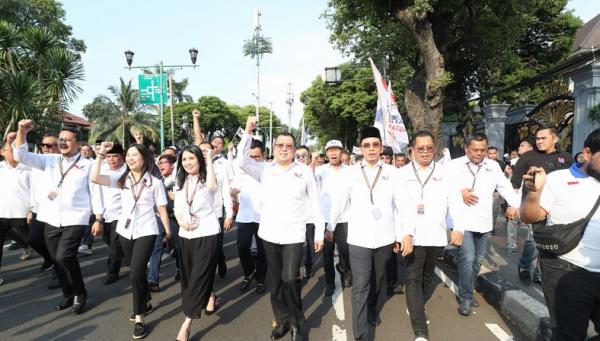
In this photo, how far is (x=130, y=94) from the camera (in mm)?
39344

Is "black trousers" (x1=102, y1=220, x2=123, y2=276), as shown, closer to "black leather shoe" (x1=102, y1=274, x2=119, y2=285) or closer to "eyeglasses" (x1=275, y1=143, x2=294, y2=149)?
"black leather shoe" (x1=102, y1=274, x2=119, y2=285)

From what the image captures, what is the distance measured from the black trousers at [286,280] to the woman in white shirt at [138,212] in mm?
1158

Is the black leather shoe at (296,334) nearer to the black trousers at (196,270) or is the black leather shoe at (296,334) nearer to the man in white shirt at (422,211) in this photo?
the black trousers at (196,270)

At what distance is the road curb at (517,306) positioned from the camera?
3.67 m

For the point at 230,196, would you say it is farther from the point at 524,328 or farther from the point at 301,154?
the point at 524,328

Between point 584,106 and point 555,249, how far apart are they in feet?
32.9

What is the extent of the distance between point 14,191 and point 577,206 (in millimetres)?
6537

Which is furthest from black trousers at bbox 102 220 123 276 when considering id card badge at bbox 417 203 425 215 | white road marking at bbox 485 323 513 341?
white road marking at bbox 485 323 513 341

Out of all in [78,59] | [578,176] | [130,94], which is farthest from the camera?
[130,94]

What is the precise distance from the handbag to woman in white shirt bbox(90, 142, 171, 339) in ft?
10.7

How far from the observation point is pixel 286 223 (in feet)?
12.5

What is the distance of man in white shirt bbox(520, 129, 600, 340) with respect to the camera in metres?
2.45

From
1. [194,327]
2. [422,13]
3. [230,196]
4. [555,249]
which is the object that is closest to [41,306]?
[194,327]

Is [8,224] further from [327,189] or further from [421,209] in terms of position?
[421,209]
